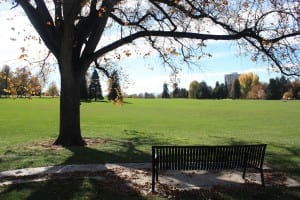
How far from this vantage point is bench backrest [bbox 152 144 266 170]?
428 inches

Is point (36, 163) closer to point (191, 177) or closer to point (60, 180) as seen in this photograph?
point (60, 180)

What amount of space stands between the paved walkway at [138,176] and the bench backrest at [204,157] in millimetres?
419

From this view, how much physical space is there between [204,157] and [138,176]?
190 cm

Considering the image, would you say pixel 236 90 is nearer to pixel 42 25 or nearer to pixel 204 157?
pixel 42 25

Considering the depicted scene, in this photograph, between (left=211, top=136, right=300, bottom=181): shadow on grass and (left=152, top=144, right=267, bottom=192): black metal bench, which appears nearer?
(left=152, top=144, right=267, bottom=192): black metal bench

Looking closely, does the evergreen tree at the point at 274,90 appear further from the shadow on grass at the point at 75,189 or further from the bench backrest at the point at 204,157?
the shadow on grass at the point at 75,189

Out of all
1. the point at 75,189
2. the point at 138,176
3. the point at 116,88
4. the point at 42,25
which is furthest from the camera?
the point at 116,88

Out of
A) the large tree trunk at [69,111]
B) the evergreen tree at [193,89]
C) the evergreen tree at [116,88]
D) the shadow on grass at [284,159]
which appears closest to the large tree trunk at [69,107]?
the large tree trunk at [69,111]

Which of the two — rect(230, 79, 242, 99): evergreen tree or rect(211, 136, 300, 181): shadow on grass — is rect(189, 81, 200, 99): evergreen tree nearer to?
rect(230, 79, 242, 99): evergreen tree

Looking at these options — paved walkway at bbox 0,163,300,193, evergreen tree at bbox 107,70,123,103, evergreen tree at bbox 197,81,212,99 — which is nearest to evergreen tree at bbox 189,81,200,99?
evergreen tree at bbox 197,81,212,99

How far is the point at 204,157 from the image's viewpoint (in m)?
11.2

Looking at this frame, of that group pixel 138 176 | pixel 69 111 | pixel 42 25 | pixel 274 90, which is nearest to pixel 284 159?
pixel 138 176


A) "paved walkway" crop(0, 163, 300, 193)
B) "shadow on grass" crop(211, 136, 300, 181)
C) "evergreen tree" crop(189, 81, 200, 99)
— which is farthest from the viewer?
"evergreen tree" crop(189, 81, 200, 99)

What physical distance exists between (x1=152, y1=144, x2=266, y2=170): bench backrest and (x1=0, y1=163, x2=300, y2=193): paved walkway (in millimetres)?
419
